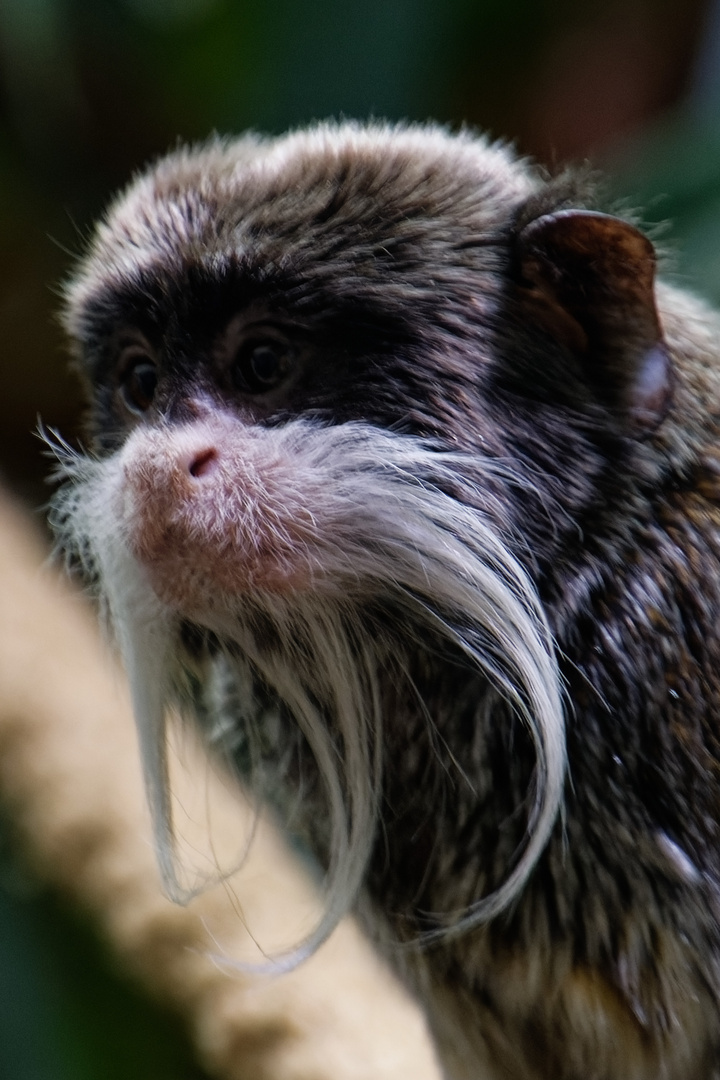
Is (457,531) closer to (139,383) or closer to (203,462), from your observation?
(203,462)

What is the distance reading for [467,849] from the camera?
1.12 m

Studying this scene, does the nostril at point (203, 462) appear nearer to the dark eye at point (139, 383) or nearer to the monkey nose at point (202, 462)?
the monkey nose at point (202, 462)

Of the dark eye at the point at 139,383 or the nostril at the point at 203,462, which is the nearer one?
the nostril at the point at 203,462

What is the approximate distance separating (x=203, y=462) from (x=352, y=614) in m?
0.19

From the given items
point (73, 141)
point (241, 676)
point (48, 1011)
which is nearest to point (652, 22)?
point (73, 141)

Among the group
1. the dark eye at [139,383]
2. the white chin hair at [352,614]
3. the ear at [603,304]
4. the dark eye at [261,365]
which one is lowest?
the white chin hair at [352,614]

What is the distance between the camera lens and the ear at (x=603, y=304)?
98 centimetres

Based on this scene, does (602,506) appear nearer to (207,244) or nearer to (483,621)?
(483,621)

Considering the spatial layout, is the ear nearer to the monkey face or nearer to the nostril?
the monkey face

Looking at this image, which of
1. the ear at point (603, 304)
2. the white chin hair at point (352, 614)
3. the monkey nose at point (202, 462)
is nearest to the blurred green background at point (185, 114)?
the ear at point (603, 304)

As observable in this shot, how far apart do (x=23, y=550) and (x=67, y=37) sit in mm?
1013

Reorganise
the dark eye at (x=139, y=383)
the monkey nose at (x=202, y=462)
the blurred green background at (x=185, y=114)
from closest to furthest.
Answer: the monkey nose at (x=202, y=462), the dark eye at (x=139, y=383), the blurred green background at (x=185, y=114)

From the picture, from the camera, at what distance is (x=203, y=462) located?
0.97 metres

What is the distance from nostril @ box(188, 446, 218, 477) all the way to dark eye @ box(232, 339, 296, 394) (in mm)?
78
